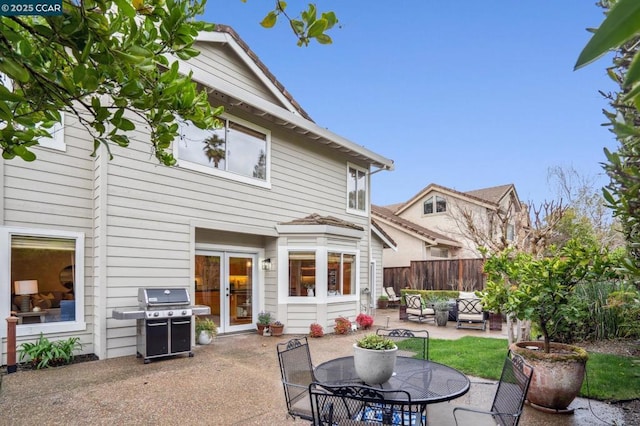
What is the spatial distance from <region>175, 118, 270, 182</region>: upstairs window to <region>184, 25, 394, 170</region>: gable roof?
52 cm

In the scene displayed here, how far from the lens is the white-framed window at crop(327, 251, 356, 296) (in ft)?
32.8

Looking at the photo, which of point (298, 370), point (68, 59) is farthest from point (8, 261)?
point (68, 59)

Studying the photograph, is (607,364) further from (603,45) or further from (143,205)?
(143,205)

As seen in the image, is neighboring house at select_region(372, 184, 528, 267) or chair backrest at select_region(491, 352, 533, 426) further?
neighboring house at select_region(372, 184, 528, 267)

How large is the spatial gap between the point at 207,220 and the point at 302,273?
274cm

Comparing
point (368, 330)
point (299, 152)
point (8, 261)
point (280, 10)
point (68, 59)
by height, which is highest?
point (299, 152)

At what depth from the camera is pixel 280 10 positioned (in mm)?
1727

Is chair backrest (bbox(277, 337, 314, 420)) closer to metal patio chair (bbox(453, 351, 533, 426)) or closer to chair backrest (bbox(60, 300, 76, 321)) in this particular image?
metal patio chair (bbox(453, 351, 533, 426))

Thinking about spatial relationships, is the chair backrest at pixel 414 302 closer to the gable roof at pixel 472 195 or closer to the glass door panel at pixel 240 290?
the glass door panel at pixel 240 290

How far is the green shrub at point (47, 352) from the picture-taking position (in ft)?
20.3

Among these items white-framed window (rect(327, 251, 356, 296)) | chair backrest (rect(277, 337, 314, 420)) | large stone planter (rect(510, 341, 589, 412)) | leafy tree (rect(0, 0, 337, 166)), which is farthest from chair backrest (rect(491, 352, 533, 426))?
white-framed window (rect(327, 251, 356, 296))

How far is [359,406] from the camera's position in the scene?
3.30m

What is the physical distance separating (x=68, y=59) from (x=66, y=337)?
21.6 ft

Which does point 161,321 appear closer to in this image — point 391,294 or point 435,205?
point 391,294
